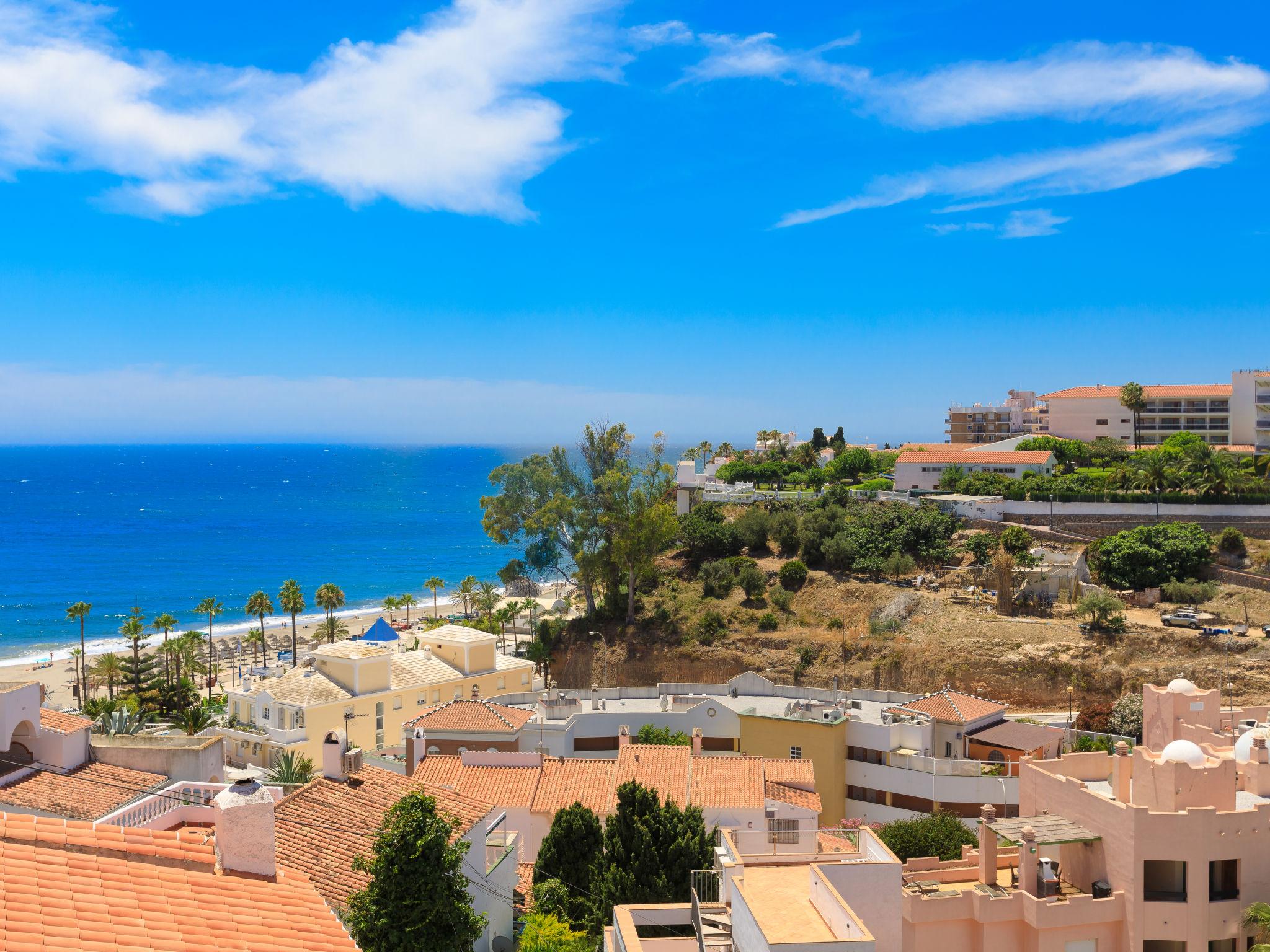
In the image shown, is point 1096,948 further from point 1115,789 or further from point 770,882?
point 770,882

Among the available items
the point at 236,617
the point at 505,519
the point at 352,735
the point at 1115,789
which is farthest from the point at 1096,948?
the point at 236,617

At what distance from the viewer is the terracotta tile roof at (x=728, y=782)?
26031 mm

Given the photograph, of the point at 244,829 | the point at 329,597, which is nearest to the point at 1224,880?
the point at 244,829

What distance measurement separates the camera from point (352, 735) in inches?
1622

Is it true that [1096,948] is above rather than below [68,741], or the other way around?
below

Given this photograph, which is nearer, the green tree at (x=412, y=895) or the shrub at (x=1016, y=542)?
the green tree at (x=412, y=895)

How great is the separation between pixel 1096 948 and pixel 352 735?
3124 cm

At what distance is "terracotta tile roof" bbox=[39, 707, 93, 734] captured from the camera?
18.0 metres

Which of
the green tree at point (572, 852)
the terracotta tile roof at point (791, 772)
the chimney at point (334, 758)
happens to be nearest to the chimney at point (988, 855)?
the green tree at point (572, 852)

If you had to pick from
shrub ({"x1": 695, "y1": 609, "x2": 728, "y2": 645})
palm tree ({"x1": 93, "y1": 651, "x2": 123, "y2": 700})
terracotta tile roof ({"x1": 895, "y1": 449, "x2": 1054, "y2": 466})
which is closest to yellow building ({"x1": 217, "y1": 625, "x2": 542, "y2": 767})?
shrub ({"x1": 695, "y1": 609, "x2": 728, "y2": 645})

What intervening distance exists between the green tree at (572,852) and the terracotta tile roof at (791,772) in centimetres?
898

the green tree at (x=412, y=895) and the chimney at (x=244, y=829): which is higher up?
the chimney at (x=244, y=829)

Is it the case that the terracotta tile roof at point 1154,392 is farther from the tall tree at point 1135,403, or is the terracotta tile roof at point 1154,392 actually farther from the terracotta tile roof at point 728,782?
the terracotta tile roof at point 728,782

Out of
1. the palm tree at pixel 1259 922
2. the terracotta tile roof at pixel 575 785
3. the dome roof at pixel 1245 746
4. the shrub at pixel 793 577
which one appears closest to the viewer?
the palm tree at pixel 1259 922
